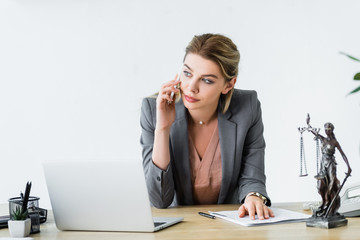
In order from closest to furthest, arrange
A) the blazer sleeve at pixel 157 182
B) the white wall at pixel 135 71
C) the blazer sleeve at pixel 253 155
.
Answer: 1. the blazer sleeve at pixel 157 182
2. the blazer sleeve at pixel 253 155
3. the white wall at pixel 135 71

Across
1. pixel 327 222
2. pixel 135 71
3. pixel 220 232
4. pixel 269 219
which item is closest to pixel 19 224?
pixel 220 232

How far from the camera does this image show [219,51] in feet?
7.06

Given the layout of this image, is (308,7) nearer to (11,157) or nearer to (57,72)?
(57,72)

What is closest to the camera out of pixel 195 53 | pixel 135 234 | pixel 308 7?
pixel 135 234

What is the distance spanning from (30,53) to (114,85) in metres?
0.72

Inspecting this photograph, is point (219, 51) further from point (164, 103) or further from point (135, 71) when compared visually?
point (135, 71)

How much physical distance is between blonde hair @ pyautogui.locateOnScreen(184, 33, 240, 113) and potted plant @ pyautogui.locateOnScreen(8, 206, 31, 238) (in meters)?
1.03

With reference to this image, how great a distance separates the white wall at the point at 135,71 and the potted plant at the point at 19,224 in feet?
7.70

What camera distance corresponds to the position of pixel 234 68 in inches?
88.1

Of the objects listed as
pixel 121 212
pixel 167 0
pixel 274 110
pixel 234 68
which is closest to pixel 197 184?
pixel 234 68

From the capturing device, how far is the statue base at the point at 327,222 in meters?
1.54

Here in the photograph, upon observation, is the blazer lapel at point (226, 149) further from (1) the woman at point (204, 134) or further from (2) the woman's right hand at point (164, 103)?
(2) the woman's right hand at point (164, 103)

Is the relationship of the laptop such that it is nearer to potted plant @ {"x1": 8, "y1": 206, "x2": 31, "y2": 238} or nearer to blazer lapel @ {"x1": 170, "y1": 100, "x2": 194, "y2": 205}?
potted plant @ {"x1": 8, "y1": 206, "x2": 31, "y2": 238}

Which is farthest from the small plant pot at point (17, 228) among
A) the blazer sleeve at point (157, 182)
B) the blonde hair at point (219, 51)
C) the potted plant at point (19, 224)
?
the blonde hair at point (219, 51)
